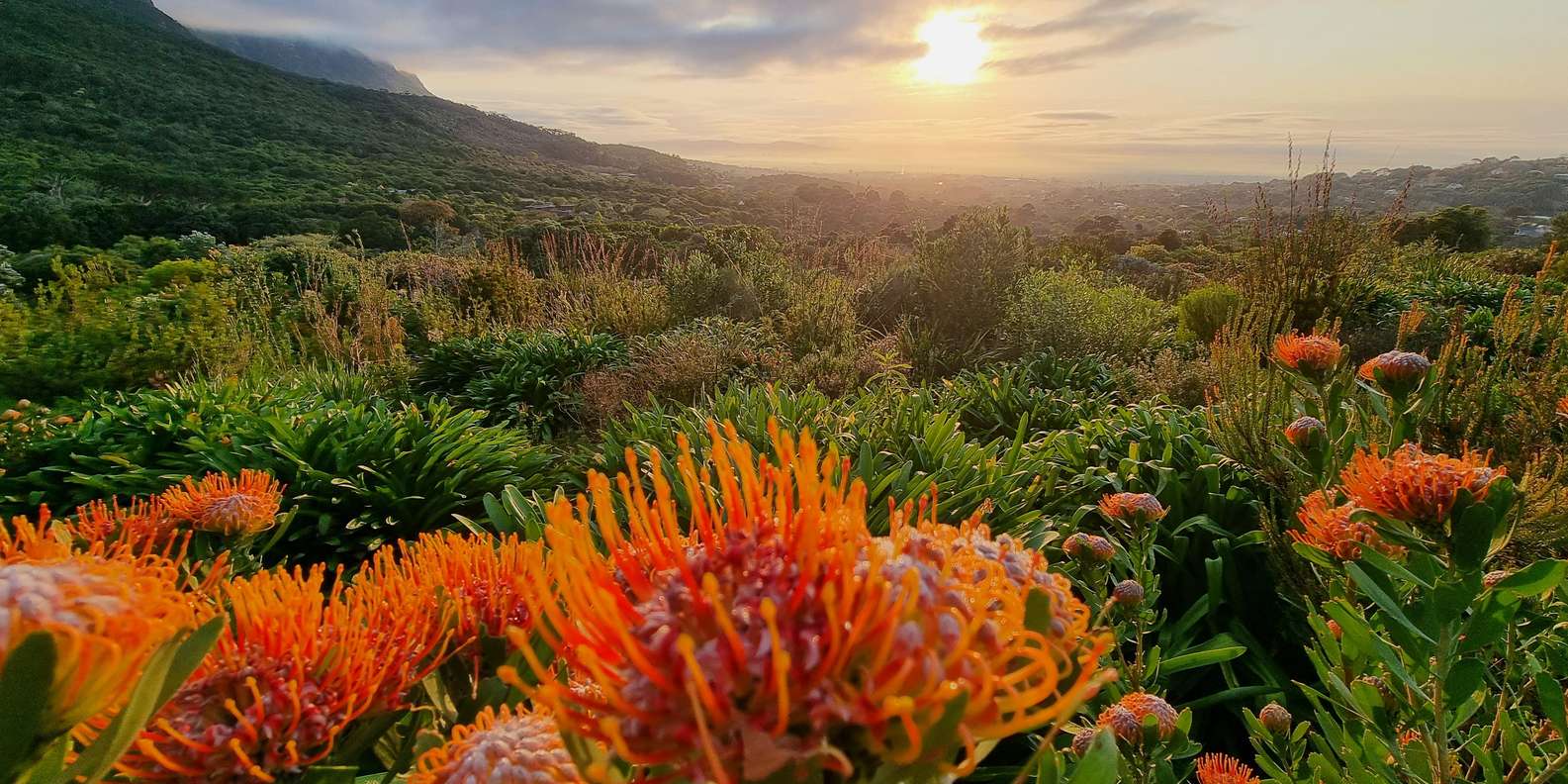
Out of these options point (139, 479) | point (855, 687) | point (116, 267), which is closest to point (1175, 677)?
point (855, 687)

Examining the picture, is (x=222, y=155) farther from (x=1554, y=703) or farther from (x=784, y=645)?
(x=1554, y=703)

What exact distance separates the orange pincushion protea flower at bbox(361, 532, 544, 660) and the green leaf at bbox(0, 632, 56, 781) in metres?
0.26

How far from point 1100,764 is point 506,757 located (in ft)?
1.39

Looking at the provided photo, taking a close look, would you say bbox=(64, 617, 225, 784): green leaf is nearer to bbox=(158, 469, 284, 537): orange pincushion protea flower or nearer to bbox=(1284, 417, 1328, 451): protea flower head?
bbox=(158, 469, 284, 537): orange pincushion protea flower

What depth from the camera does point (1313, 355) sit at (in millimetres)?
1721

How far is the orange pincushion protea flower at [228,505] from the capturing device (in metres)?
1.08

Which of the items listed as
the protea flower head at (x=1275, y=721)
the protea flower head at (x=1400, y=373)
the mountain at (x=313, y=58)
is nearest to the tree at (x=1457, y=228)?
the protea flower head at (x=1400, y=373)

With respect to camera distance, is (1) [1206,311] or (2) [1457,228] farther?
(2) [1457,228]

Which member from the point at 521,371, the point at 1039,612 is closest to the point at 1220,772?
the point at 1039,612

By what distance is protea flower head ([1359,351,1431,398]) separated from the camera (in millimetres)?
1532

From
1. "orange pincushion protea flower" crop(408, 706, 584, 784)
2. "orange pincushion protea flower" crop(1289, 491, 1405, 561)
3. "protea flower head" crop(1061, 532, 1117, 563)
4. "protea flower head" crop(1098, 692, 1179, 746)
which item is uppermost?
"orange pincushion protea flower" crop(408, 706, 584, 784)

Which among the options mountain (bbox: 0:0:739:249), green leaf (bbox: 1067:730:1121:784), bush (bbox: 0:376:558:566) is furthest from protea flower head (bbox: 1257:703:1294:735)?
mountain (bbox: 0:0:739:249)

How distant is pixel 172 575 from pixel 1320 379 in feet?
6.91

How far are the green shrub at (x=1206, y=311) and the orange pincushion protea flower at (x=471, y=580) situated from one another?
753 centimetres
